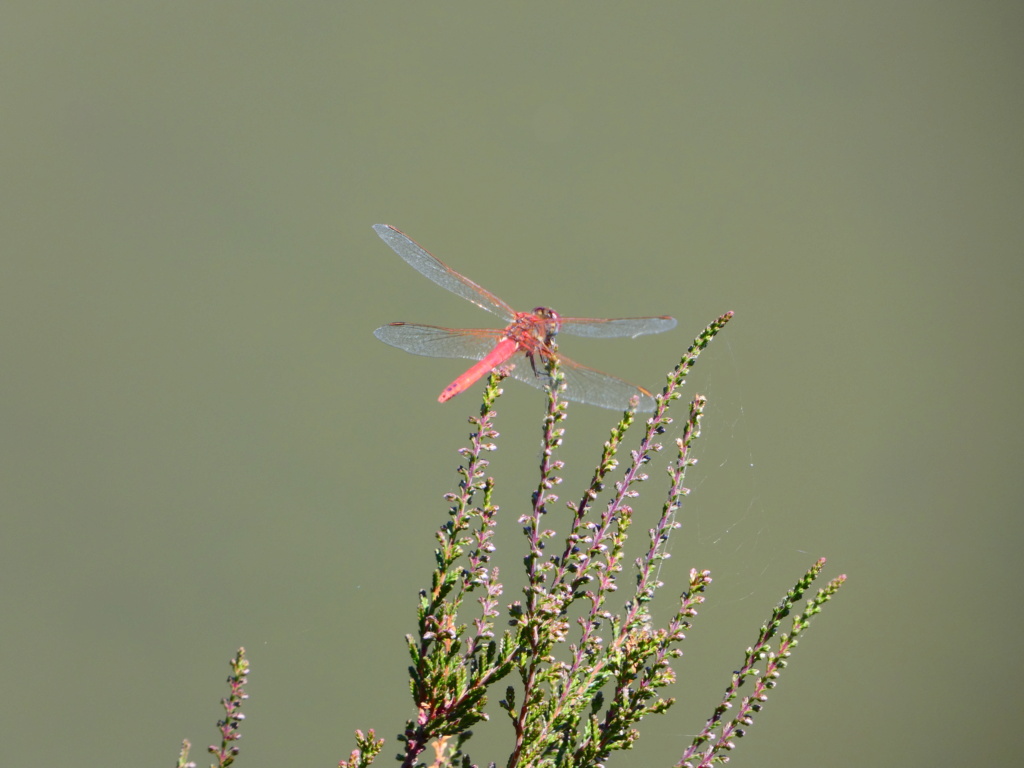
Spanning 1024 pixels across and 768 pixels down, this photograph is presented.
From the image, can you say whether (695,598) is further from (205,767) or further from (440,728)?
(205,767)

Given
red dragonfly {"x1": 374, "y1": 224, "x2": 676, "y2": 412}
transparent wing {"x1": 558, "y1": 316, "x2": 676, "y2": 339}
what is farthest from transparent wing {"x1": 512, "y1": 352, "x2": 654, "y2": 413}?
transparent wing {"x1": 558, "y1": 316, "x2": 676, "y2": 339}

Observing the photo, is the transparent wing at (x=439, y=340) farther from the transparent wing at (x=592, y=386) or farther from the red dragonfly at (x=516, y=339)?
the transparent wing at (x=592, y=386)

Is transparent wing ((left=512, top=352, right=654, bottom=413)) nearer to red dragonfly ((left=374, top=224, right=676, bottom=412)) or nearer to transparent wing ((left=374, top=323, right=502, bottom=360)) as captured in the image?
red dragonfly ((left=374, top=224, right=676, bottom=412))

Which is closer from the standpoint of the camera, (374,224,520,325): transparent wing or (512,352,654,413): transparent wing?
(512,352,654,413): transparent wing

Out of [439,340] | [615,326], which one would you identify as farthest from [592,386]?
[439,340]

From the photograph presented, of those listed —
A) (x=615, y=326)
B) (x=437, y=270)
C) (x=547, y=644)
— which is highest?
(x=437, y=270)

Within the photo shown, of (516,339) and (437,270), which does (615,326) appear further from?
→ (437,270)

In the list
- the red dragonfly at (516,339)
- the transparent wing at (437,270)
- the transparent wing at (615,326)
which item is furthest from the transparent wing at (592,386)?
the transparent wing at (437,270)
